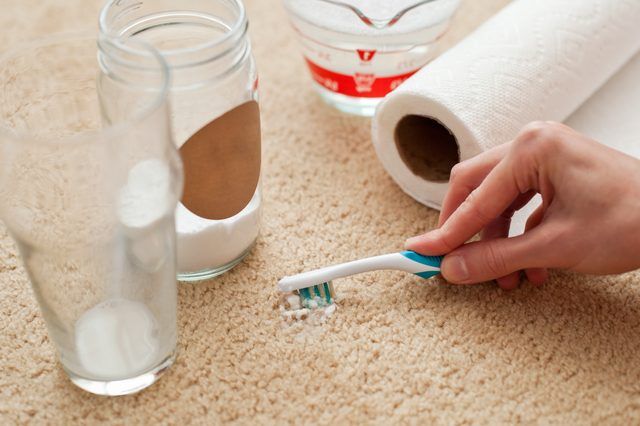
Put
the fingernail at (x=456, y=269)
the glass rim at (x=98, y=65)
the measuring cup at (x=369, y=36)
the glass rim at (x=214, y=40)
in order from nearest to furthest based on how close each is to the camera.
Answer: the glass rim at (x=98, y=65) < the glass rim at (x=214, y=40) < the fingernail at (x=456, y=269) < the measuring cup at (x=369, y=36)

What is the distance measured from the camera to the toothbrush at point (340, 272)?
0.68 m

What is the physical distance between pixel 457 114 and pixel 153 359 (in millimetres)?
344

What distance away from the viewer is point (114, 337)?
0.59 meters

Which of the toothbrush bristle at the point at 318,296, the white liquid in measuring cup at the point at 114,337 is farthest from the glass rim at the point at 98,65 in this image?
the toothbrush bristle at the point at 318,296

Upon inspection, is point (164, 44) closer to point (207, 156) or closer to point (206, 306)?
point (207, 156)

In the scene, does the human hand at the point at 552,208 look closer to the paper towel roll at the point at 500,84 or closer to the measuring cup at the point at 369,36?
the paper towel roll at the point at 500,84

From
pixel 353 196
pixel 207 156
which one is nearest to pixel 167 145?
pixel 207 156

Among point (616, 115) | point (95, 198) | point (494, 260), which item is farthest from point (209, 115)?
point (616, 115)

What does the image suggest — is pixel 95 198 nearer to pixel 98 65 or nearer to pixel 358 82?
pixel 98 65

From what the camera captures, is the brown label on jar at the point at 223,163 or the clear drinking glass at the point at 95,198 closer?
the clear drinking glass at the point at 95,198

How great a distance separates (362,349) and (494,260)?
134mm

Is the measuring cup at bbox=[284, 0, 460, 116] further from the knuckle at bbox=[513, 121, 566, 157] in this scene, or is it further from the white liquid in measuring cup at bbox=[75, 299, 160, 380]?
the white liquid in measuring cup at bbox=[75, 299, 160, 380]

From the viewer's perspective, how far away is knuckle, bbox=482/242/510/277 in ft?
2.10

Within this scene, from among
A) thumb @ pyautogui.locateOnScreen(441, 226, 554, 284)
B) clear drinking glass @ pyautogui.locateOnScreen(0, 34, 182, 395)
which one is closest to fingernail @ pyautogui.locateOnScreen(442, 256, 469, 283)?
thumb @ pyautogui.locateOnScreen(441, 226, 554, 284)
